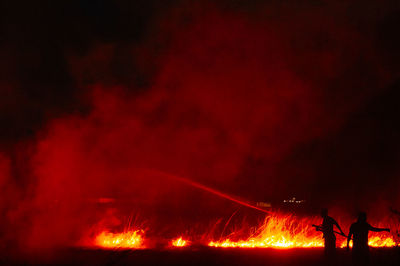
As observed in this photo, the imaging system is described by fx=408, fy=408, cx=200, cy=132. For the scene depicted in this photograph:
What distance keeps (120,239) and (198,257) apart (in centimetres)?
307

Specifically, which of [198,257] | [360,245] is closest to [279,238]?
[198,257]

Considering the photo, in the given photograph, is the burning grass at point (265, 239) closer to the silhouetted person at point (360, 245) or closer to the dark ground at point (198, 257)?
the dark ground at point (198, 257)

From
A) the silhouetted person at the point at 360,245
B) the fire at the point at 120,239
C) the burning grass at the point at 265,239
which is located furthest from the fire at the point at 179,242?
the silhouetted person at the point at 360,245

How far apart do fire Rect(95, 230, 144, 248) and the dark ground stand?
1.01 m

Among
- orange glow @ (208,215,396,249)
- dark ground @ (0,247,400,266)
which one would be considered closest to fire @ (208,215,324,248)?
orange glow @ (208,215,396,249)

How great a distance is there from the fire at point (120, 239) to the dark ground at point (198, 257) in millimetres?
1009

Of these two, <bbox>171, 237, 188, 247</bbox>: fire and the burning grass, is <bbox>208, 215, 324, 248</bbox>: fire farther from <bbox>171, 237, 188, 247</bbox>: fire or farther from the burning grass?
<bbox>171, 237, 188, 247</bbox>: fire

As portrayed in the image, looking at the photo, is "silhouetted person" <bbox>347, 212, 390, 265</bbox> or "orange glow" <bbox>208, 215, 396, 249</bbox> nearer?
Answer: "silhouetted person" <bbox>347, 212, 390, 265</bbox>

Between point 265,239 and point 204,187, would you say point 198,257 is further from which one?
point 204,187

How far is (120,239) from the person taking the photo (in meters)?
12.7

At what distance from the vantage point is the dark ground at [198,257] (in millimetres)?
10297

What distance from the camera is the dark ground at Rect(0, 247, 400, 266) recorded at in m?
10.3

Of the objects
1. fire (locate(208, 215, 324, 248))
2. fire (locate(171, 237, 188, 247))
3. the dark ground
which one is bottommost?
the dark ground

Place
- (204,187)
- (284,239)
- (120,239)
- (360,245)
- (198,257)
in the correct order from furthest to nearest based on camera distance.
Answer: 1. (204,187)
2. (284,239)
3. (120,239)
4. (198,257)
5. (360,245)
